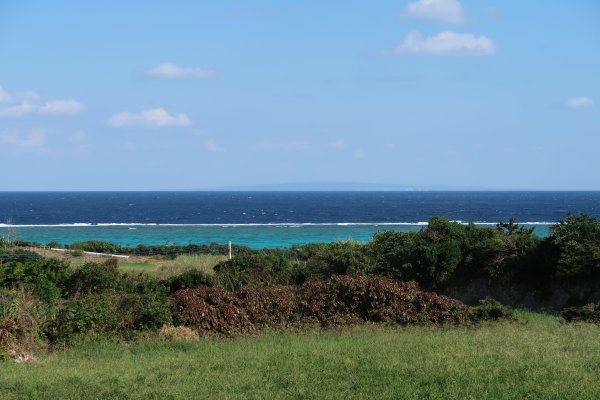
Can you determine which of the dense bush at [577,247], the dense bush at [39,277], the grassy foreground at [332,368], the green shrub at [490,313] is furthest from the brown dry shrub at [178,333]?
the dense bush at [577,247]

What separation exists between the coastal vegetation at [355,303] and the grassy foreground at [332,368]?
65mm

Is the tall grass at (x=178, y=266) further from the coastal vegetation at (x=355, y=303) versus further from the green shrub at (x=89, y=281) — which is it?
the green shrub at (x=89, y=281)

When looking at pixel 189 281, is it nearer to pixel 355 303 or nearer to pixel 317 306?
pixel 317 306

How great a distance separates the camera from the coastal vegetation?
39.0ft

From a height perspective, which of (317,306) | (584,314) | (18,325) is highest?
(18,325)

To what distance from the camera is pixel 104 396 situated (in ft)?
29.9

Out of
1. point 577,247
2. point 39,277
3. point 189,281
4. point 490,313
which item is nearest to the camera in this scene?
point 490,313

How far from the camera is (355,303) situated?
15.5 metres

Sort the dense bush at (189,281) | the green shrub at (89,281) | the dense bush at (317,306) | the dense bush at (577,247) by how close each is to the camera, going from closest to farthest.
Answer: the dense bush at (317,306)
the green shrub at (89,281)
the dense bush at (189,281)
the dense bush at (577,247)

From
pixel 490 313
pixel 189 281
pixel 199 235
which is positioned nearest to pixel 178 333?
pixel 189 281

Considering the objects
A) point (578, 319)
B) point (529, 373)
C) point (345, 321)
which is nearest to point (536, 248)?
point (578, 319)

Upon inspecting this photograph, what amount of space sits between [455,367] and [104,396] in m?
4.75

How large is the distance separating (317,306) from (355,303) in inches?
32.8

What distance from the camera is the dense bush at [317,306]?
47.9 ft
